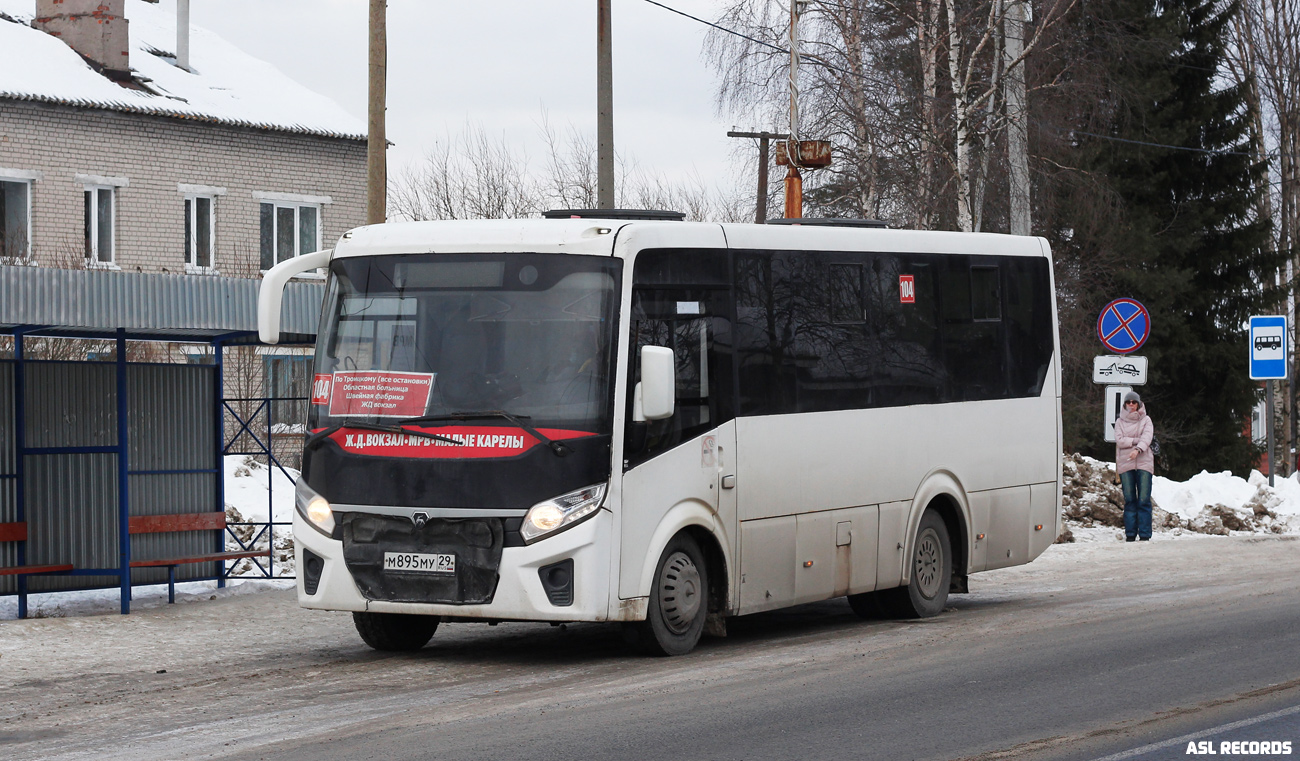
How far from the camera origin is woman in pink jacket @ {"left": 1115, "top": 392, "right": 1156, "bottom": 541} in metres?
21.4

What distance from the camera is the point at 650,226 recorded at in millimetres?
10883

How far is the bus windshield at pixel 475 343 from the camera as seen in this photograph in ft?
34.1

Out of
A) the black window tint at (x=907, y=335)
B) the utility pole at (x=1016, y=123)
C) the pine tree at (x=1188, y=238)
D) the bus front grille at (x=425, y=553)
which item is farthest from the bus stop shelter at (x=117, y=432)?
the pine tree at (x=1188, y=238)

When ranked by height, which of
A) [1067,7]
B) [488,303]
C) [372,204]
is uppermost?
[1067,7]

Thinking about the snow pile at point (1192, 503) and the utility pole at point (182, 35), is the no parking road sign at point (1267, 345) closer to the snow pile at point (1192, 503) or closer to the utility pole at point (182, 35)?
the snow pile at point (1192, 503)

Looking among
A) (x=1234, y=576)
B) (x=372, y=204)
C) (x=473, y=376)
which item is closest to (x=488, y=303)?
(x=473, y=376)

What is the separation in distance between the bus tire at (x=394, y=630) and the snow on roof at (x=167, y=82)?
72.9 feet

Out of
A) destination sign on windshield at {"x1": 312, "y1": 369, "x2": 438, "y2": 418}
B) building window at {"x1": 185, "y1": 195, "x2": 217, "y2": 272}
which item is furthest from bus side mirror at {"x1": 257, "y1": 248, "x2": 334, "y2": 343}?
building window at {"x1": 185, "y1": 195, "x2": 217, "y2": 272}

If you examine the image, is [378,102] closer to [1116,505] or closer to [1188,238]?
[1116,505]

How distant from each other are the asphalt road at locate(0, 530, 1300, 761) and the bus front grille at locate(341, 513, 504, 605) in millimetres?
498

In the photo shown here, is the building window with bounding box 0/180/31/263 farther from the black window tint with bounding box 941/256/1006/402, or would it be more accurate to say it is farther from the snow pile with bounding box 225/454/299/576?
the black window tint with bounding box 941/256/1006/402

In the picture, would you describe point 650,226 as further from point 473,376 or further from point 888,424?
point 888,424

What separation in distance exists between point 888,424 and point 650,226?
9.13 feet

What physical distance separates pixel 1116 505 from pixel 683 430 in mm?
14387
